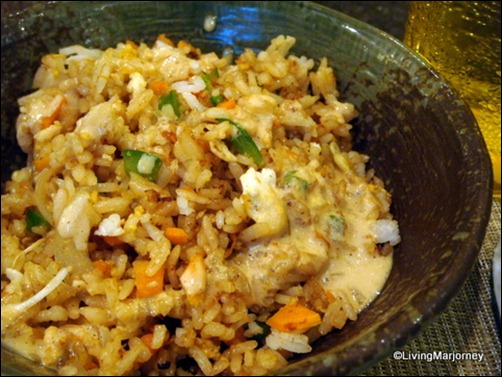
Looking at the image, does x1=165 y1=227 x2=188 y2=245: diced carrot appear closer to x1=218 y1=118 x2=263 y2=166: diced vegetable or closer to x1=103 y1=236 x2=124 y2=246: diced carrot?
x1=103 y1=236 x2=124 y2=246: diced carrot

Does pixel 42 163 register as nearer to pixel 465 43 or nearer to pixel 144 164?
pixel 144 164

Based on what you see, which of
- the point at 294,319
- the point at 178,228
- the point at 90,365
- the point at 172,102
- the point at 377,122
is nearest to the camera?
the point at 90,365

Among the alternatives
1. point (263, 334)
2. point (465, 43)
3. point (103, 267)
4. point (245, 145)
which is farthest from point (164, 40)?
point (263, 334)

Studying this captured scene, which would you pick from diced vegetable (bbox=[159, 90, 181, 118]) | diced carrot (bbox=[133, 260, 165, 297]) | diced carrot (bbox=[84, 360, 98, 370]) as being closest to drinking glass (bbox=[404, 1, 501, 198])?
diced vegetable (bbox=[159, 90, 181, 118])

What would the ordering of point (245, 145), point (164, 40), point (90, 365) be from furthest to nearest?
1. point (164, 40)
2. point (245, 145)
3. point (90, 365)

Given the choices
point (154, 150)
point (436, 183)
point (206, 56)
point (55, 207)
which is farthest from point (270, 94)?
point (55, 207)

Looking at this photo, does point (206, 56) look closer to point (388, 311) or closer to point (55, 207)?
point (55, 207)

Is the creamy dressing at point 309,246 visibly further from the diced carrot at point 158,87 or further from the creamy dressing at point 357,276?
the diced carrot at point 158,87

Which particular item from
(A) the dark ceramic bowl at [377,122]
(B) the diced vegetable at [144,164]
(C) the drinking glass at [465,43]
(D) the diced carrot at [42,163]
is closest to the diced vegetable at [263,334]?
(A) the dark ceramic bowl at [377,122]
